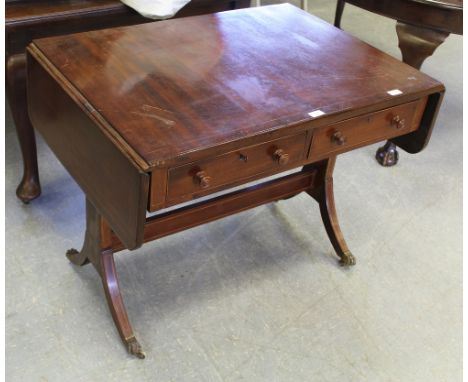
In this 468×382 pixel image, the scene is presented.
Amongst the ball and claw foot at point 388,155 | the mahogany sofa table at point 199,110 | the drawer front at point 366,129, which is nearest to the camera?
the mahogany sofa table at point 199,110

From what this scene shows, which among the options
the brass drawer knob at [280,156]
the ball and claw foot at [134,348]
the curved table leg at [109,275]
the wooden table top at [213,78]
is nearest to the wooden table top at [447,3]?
the wooden table top at [213,78]

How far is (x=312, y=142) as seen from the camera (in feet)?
4.27

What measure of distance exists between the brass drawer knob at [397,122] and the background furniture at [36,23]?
831 mm

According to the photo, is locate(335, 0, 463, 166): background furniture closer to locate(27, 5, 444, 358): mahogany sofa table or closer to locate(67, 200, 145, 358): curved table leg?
locate(27, 5, 444, 358): mahogany sofa table

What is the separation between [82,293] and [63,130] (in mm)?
557

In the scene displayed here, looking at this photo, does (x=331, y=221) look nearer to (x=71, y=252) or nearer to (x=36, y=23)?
(x=71, y=252)

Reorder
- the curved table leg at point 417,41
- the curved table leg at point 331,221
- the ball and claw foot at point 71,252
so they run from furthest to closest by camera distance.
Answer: the curved table leg at point 417,41
the curved table leg at point 331,221
the ball and claw foot at point 71,252

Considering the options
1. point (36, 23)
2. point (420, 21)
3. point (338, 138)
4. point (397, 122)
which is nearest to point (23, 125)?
point (36, 23)

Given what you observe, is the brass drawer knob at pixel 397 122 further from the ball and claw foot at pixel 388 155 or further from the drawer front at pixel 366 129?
the ball and claw foot at pixel 388 155

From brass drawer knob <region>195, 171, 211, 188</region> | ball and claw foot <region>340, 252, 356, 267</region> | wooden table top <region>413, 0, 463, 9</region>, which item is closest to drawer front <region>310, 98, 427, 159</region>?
brass drawer knob <region>195, 171, 211, 188</region>

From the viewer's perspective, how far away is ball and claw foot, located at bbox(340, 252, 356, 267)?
186cm

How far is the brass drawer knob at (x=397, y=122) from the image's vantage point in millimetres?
1399

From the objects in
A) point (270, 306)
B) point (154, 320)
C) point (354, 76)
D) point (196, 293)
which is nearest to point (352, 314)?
point (270, 306)

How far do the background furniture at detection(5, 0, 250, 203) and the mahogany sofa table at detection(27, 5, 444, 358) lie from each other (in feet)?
0.76
